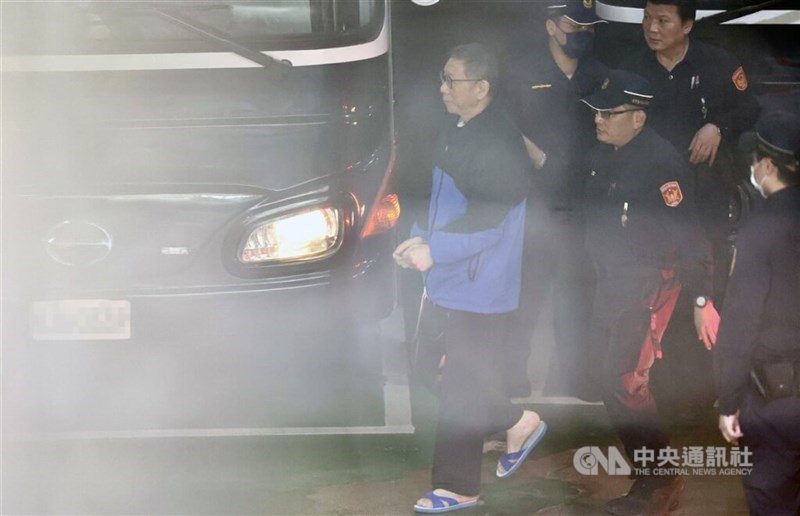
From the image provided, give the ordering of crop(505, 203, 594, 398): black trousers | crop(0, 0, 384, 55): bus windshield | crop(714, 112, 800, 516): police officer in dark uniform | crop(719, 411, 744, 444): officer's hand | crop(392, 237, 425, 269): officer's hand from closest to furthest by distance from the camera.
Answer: crop(714, 112, 800, 516): police officer in dark uniform < crop(719, 411, 744, 444): officer's hand < crop(392, 237, 425, 269): officer's hand < crop(0, 0, 384, 55): bus windshield < crop(505, 203, 594, 398): black trousers

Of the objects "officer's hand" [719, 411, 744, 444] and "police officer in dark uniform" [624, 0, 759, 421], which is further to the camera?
"police officer in dark uniform" [624, 0, 759, 421]

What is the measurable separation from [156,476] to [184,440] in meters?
0.16

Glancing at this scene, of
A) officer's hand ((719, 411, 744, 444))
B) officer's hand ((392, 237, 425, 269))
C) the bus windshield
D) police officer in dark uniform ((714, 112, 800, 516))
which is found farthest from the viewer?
the bus windshield

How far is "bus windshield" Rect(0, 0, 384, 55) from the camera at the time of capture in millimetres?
3617

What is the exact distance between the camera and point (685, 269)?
11.6 ft

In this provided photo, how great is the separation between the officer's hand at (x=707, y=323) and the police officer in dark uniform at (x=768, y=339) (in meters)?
0.19

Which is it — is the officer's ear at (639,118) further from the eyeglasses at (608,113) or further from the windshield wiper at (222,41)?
the windshield wiper at (222,41)

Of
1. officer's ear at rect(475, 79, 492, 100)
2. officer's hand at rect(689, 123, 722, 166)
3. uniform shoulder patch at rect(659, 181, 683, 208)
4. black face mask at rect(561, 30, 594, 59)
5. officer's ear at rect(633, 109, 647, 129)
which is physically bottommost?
uniform shoulder patch at rect(659, 181, 683, 208)

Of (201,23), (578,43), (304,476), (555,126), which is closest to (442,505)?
(304,476)

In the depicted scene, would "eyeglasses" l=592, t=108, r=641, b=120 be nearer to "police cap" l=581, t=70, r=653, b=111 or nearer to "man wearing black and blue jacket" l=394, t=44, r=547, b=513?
"police cap" l=581, t=70, r=653, b=111

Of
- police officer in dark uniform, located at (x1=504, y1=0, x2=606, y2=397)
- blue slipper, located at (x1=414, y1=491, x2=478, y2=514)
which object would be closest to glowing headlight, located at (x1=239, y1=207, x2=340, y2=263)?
police officer in dark uniform, located at (x1=504, y1=0, x2=606, y2=397)

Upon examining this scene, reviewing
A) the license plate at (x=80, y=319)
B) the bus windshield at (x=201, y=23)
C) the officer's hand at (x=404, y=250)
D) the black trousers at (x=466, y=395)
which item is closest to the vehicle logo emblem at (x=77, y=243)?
the license plate at (x=80, y=319)

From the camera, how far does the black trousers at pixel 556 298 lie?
3.76 metres

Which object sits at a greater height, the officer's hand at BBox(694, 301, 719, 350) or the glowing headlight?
the glowing headlight
